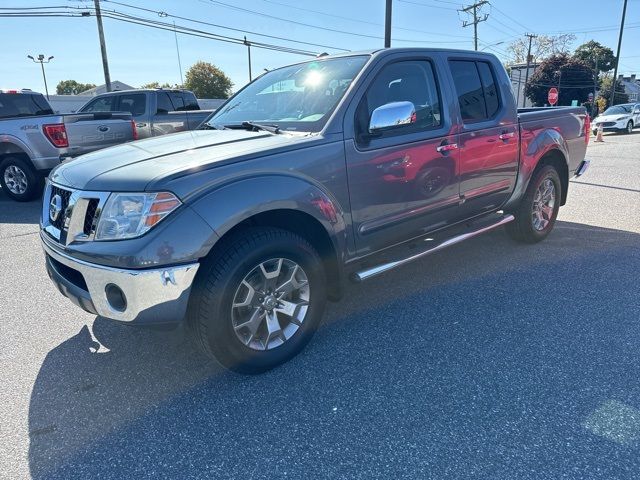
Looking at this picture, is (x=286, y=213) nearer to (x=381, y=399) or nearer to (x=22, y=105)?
(x=381, y=399)

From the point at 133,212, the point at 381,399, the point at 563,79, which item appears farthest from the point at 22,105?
the point at 563,79

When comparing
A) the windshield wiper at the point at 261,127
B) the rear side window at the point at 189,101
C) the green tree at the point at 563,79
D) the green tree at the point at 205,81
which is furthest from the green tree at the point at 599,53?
the windshield wiper at the point at 261,127

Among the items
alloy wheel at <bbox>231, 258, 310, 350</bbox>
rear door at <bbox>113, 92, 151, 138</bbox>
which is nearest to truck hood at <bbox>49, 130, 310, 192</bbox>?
alloy wheel at <bbox>231, 258, 310, 350</bbox>

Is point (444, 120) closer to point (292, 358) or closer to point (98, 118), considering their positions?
point (292, 358)

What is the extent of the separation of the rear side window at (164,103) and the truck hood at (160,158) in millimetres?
7768

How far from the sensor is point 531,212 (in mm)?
4809

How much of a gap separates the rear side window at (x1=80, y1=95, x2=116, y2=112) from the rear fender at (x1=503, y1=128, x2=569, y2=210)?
9.20m

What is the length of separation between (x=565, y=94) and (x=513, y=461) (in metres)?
60.5

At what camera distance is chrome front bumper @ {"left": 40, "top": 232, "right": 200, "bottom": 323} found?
2.28 metres

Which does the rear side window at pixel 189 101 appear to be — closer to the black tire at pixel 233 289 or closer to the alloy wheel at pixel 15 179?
the alloy wheel at pixel 15 179

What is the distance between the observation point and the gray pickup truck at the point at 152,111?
10023mm

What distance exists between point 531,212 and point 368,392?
10.5 feet

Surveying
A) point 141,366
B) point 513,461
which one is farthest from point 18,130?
point 513,461

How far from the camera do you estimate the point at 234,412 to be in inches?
96.7
